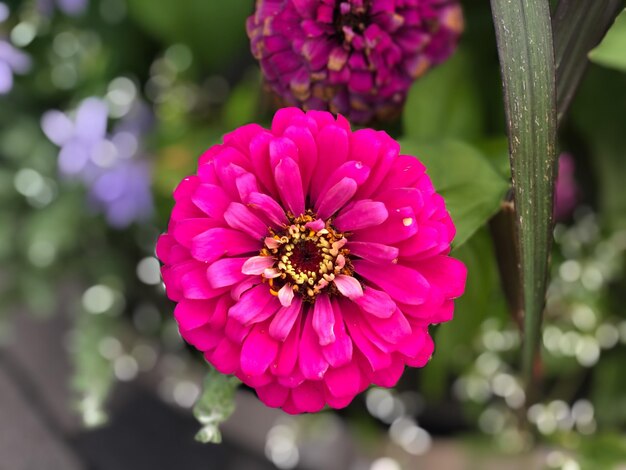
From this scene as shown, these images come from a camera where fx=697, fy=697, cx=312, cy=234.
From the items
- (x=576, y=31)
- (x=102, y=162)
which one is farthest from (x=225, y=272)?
(x=102, y=162)

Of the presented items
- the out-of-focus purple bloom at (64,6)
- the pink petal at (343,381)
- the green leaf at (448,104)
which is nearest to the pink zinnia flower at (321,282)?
the pink petal at (343,381)

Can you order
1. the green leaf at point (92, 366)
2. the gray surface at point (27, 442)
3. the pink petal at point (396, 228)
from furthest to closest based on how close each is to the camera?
the gray surface at point (27, 442), the green leaf at point (92, 366), the pink petal at point (396, 228)

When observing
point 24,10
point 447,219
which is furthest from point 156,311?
point 447,219

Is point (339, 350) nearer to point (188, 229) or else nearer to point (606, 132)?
point (188, 229)

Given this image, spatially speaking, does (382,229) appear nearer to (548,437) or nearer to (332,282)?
(332,282)

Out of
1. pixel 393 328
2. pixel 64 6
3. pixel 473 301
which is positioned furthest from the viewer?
pixel 64 6

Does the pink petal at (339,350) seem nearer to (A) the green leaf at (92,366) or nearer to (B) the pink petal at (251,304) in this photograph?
(B) the pink petal at (251,304)

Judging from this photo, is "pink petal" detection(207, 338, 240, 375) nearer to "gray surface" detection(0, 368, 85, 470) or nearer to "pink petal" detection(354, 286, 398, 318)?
"pink petal" detection(354, 286, 398, 318)
